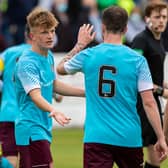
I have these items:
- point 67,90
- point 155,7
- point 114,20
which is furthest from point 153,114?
point 155,7

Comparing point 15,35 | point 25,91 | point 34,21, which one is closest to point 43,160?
point 25,91

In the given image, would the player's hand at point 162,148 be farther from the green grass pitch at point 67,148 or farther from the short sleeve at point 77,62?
the green grass pitch at point 67,148

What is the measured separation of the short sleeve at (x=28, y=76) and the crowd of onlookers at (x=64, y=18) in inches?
439

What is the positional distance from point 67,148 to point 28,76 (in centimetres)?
652

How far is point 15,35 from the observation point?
2170cm

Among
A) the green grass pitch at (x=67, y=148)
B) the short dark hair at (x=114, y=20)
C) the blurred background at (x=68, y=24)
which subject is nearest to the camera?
the short dark hair at (x=114, y=20)

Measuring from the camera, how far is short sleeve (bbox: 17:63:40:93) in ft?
31.3

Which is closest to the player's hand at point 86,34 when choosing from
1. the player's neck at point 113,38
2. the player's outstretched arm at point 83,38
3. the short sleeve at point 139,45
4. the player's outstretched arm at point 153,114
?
the player's outstretched arm at point 83,38

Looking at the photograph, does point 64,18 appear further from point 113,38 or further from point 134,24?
point 113,38

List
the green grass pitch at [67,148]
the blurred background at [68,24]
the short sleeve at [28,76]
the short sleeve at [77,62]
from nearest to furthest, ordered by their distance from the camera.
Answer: the short sleeve at [77,62] < the short sleeve at [28,76] < the green grass pitch at [67,148] < the blurred background at [68,24]

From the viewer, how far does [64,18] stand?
22172mm

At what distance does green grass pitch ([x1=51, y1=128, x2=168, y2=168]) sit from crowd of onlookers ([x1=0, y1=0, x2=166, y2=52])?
3.02 meters

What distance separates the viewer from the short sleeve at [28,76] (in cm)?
954

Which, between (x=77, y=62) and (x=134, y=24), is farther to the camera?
(x=134, y=24)
